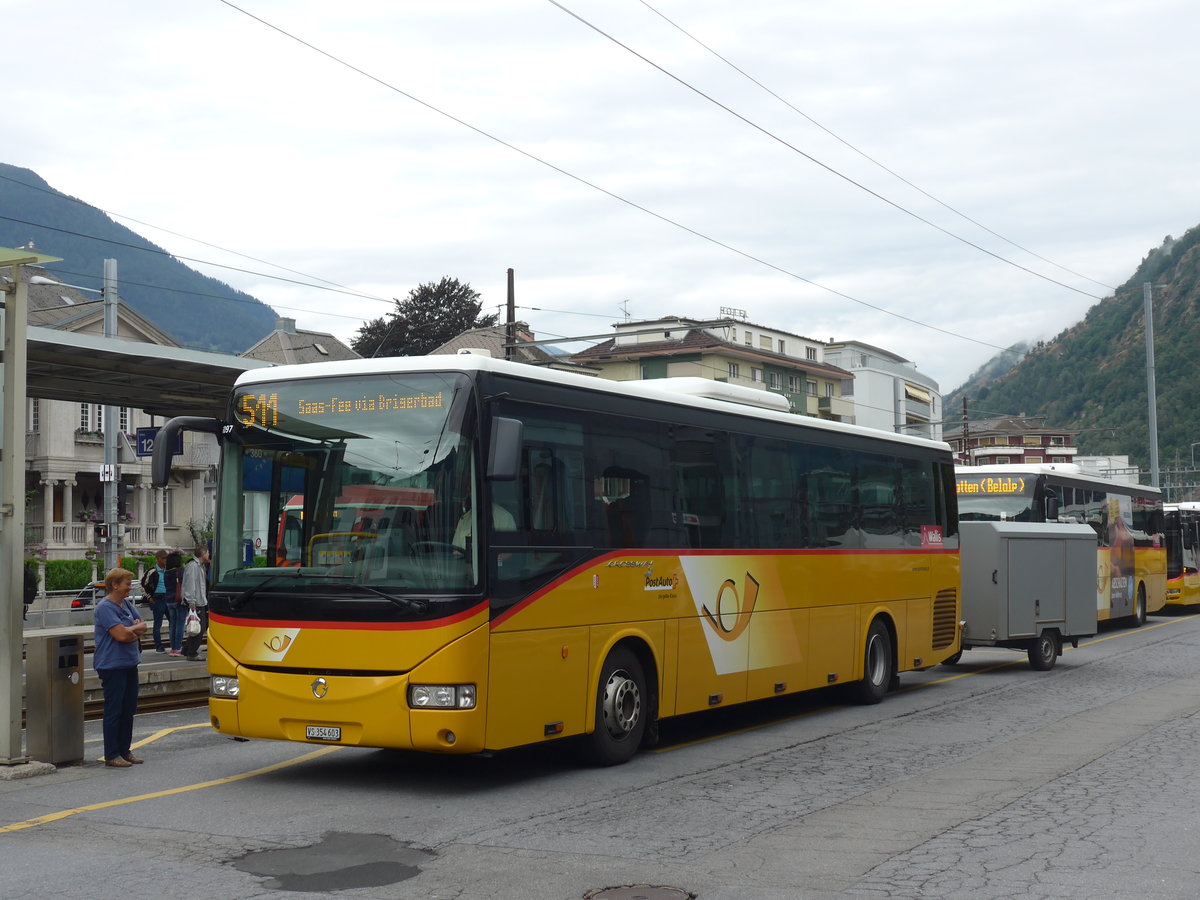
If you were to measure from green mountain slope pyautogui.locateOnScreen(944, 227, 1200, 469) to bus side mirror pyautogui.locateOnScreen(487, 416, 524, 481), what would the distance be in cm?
10630

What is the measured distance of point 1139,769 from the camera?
440 inches

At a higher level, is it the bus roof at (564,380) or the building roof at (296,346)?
the building roof at (296,346)

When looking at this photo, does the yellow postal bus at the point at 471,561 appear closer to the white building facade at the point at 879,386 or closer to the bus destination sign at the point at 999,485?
the bus destination sign at the point at 999,485

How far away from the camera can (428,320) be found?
7200 centimetres

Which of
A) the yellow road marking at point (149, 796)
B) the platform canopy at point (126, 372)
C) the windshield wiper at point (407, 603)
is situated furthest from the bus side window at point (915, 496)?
the windshield wiper at point (407, 603)

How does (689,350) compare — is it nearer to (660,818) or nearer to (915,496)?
(915,496)

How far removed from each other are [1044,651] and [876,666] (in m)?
5.26

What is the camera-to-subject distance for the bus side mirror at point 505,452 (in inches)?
380

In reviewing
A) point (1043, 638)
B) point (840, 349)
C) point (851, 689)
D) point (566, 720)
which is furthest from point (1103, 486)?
point (840, 349)

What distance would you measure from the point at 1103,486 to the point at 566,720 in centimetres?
2314

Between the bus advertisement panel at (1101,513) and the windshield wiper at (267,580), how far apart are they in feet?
50.6

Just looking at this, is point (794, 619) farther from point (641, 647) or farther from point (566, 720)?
point (566, 720)

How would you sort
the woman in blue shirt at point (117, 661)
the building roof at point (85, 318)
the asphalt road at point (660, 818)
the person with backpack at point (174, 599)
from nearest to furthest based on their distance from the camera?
the asphalt road at point (660, 818) → the woman in blue shirt at point (117, 661) → the person with backpack at point (174, 599) → the building roof at point (85, 318)

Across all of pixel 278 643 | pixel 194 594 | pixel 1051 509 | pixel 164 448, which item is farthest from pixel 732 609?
pixel 1051 509
